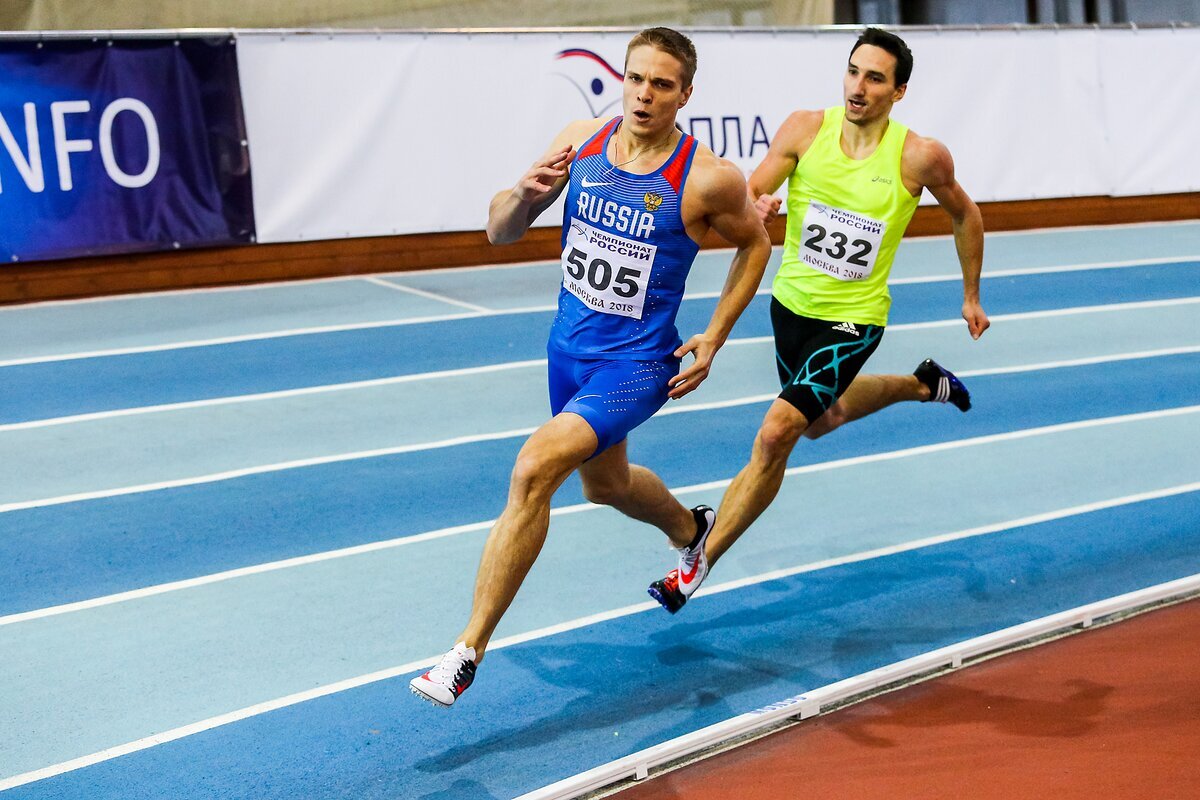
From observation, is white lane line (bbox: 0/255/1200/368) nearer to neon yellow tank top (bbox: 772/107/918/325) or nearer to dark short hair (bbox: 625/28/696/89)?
neon yellow tank top (bbox: 772/107/918/325)

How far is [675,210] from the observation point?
4355 mm

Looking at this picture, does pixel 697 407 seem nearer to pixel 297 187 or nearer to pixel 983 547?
pixel 983 547

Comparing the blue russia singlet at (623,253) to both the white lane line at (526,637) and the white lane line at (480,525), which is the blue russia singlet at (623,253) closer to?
the white lane line at (526,637)

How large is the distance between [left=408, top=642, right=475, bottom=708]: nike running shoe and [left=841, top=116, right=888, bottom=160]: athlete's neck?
8.98 feet

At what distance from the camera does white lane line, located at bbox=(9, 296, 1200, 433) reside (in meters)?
7.87

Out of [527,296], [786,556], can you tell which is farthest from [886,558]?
[527,296]

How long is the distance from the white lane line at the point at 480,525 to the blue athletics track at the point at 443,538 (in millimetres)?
20

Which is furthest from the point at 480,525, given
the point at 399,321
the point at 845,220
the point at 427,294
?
the point at 427,294

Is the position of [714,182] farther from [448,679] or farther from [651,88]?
[448,679]

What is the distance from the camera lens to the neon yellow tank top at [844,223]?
539 centimetres

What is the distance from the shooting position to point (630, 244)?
4375 millimetres

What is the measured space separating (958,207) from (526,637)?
245 cm

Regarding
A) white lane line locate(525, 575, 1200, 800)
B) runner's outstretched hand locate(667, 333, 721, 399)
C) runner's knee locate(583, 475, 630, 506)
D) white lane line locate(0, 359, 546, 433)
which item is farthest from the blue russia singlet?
white lane line locate(0, 359, 546, 433)

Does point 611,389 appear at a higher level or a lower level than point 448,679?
higher
